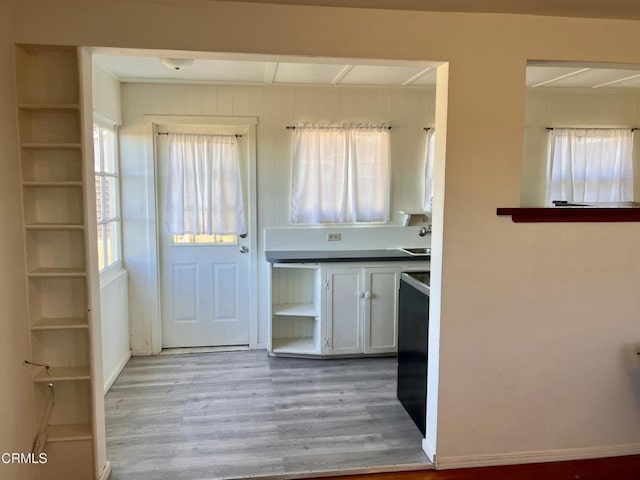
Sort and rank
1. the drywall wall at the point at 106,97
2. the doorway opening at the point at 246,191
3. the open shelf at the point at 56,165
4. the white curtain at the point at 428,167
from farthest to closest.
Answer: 1. the white curtain at the point at 428,167
2. the doorway opening at the point at 246,191
3. the drywall wall at the point at 106,97
4. the open shelf at the point at 56,165

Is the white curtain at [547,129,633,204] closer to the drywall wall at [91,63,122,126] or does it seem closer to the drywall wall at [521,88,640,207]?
the drywall wall at [521,88,640,207]

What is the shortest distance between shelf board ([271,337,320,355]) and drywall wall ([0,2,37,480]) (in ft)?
7.36

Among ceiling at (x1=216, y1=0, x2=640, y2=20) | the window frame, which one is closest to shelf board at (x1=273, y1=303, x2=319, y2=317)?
the window frame

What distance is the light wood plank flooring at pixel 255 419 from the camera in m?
2.57

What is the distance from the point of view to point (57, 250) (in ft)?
7.53

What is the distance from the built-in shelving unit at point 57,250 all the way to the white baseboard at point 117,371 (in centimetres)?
117

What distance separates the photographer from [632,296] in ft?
8.62

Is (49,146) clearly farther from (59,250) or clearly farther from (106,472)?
(106,472)

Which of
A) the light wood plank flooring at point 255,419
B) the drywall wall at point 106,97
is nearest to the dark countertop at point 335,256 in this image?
the light wood plank flooring at point 255,419

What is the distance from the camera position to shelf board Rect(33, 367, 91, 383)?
224cm

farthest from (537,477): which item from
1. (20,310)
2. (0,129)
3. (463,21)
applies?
(0,129)

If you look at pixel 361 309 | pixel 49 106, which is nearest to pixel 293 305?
pixel 361 309

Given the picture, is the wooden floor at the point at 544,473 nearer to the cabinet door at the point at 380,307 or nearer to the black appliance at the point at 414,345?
the black appliance at the point at 414,345

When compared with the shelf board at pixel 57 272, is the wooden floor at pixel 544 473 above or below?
below
